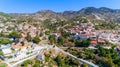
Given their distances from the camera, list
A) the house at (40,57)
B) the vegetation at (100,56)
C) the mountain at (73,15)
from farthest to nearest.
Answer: the mountain at (73,15), the house at (40,57), the vegetation at (100,56)

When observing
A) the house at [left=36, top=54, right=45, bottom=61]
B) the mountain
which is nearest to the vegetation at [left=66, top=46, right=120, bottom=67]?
the house at [left=36, top=54, right=45, bottom=61]

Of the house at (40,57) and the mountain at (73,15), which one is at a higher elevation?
the mountain at (73,15)

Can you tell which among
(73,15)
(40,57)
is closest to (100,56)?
(40,57)

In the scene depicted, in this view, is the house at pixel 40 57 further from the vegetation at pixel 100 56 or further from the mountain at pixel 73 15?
the mountain at pixel 73 15

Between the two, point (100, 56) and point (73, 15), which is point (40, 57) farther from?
point (73, 15)

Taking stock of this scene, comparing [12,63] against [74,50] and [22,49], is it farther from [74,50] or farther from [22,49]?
[74,50]

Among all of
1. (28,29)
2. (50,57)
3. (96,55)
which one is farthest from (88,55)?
(28,29)

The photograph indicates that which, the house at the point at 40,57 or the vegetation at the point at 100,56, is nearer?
the vegetation at the point at 100,56

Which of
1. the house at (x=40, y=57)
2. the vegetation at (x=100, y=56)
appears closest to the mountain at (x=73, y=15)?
the vegetation at (x=100, y=56)

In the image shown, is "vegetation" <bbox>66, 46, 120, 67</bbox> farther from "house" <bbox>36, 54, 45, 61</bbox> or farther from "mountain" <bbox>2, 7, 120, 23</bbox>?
"mountain" <bbox>2, 7, 120, 23</bbox>

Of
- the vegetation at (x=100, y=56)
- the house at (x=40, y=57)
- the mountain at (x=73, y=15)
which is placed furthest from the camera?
the mountain at (x=73, y=15)

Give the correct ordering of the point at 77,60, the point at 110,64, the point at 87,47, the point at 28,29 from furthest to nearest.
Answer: the point at 28,29
the point at 87,47
the point at 77,60
the point at 110,64
